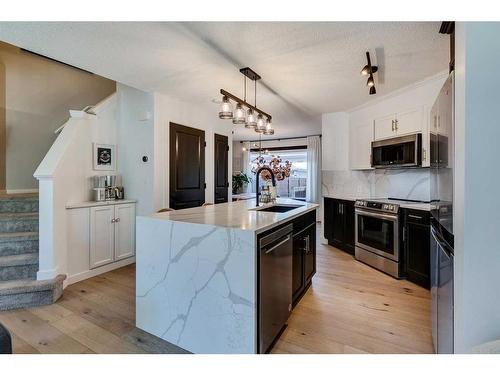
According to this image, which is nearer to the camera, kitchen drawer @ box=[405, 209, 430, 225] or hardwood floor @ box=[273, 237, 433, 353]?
hardwood floor @ box=[273, 237, 433, 353]

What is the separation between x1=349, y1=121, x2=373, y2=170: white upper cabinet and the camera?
4012mm

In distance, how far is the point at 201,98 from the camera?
12.4ft

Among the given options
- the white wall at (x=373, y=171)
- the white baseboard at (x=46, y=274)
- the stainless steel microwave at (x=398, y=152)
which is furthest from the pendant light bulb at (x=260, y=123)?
the white baseboard at (x=46, y=274)

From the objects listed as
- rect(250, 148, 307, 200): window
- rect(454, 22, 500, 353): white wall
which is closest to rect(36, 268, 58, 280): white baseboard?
rect(454, 22, 500, 353): white wall

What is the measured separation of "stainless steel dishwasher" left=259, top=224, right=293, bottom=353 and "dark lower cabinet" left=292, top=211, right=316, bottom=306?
212mm

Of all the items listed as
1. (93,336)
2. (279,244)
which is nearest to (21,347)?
(93,336)

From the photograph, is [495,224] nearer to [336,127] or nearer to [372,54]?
[372,54]

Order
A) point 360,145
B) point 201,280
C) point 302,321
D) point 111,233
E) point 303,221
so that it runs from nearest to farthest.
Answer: point 201,280
point 302,321
point 303,221
point 111,233
point 360,145

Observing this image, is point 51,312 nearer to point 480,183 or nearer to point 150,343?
point 150,343

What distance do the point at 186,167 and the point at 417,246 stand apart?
333cm

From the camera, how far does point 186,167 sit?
4.04 meters

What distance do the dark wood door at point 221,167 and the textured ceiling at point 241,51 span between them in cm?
149

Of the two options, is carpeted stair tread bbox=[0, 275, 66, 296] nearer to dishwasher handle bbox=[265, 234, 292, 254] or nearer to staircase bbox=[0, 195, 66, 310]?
staircase bbox=[0, 195, 66, 310]

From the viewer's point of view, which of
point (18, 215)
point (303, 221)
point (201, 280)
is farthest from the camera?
point (18, 215)
